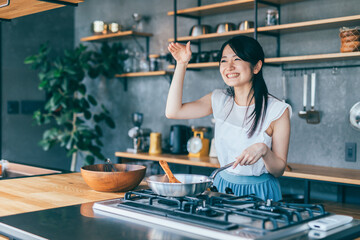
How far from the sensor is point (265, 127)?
2.01 meters

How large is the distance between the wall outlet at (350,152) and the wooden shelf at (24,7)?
242 cm

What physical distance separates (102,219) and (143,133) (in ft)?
11.0

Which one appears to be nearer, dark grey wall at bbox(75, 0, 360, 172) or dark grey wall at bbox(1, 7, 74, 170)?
dark grey wall at bbox(75, 0, 360, 172)

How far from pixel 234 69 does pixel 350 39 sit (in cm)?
154

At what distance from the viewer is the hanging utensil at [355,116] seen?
3369 millimetres

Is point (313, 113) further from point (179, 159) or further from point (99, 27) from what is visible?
point (99, 27)

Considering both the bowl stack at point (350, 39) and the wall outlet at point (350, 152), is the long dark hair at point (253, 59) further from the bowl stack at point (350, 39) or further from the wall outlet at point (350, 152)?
the wall outlet at point (350, 152)

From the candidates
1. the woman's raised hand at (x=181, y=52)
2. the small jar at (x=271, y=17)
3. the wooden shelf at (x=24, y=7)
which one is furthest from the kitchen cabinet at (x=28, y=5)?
the small jar at (x=271, y=17)

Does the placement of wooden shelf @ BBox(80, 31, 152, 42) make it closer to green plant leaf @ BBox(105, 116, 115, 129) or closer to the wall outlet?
green plant leaf @ BBox(105, 116, 115, 129)

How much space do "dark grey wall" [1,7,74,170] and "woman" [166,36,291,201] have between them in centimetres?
359

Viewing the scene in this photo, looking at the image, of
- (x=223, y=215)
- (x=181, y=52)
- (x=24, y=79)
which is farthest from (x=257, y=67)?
(x=24, y=79)

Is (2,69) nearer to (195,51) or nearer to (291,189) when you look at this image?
(195,51)

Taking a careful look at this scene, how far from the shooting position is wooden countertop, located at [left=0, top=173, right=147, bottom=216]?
1.59 meters

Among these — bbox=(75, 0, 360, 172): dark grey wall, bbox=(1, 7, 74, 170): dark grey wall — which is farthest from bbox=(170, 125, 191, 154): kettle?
bbox=(1, 7, 74, 170): dark grey wall
